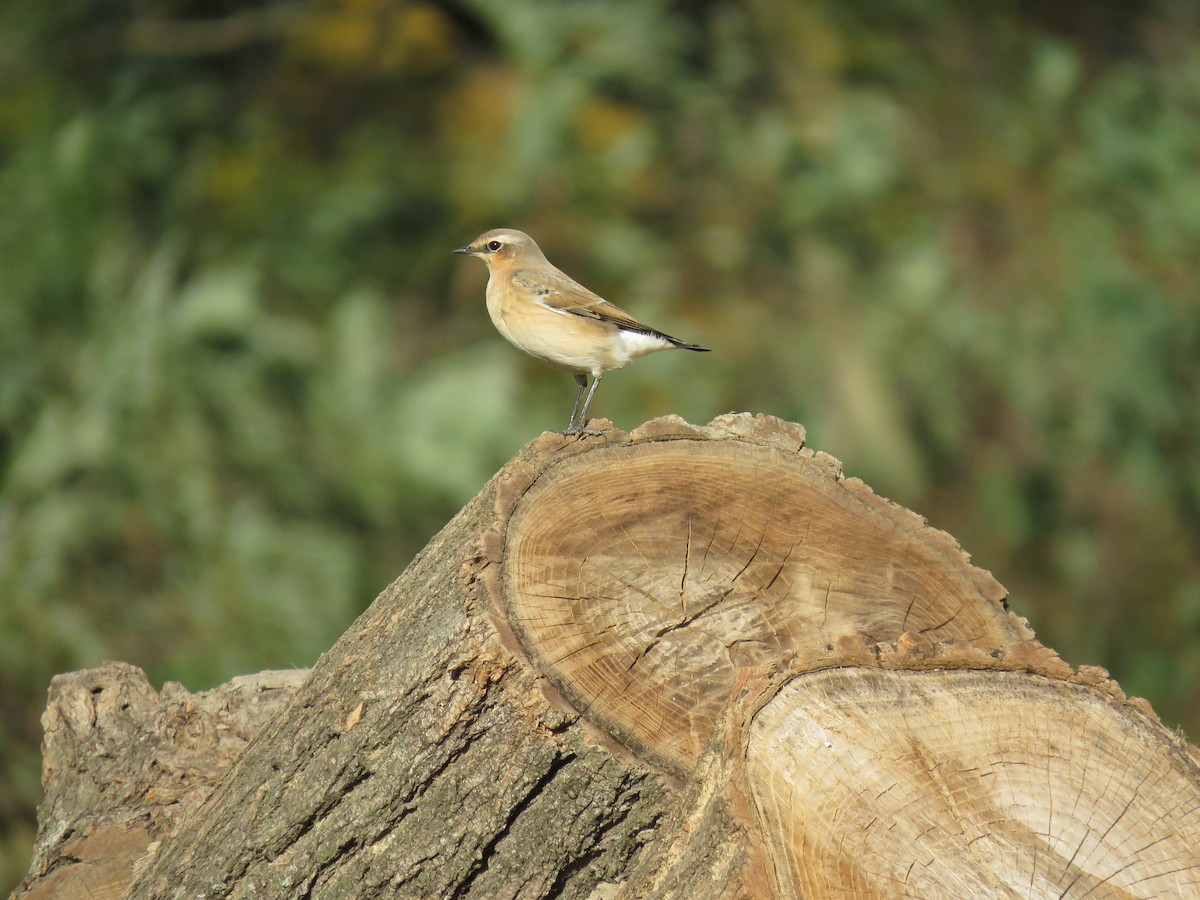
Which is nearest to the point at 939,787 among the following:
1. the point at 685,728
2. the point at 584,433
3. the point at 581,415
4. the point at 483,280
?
the point at 685,728

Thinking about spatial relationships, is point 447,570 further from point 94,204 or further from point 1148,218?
point 1148,218

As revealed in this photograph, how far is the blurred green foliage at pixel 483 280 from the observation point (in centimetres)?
757

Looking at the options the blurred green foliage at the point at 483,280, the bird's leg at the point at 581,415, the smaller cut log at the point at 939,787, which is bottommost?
the blurred green foliage at the point at 483,280

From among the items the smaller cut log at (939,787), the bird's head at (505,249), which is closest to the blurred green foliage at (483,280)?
the bird's head at (505,249)

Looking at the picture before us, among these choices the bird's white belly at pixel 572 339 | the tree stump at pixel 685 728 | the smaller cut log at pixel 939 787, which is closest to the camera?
the smaller cut log at pixel 939 787

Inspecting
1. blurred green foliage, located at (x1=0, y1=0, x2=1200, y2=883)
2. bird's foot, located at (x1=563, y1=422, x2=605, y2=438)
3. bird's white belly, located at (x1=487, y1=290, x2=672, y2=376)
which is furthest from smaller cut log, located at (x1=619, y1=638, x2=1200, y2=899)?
blurred green foliage, located at (x1=0, y1=0, x2=1200, y2=883)

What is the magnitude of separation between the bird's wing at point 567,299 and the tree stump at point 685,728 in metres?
1.50

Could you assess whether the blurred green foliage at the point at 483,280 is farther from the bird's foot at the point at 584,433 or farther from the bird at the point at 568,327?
the bird's foot at the point at 584,433

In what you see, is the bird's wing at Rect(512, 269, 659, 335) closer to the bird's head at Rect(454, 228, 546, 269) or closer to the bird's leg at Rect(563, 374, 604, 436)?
the bird's head at Rect(454, 228, 546, 269)

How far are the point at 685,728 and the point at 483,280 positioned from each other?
6.45 meters

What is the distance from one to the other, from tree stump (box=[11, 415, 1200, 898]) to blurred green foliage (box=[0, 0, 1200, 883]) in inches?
158

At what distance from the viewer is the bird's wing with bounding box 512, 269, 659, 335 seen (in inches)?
195

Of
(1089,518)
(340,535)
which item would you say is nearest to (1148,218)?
(1089,518)

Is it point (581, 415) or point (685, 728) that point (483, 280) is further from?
point (685, 728)
